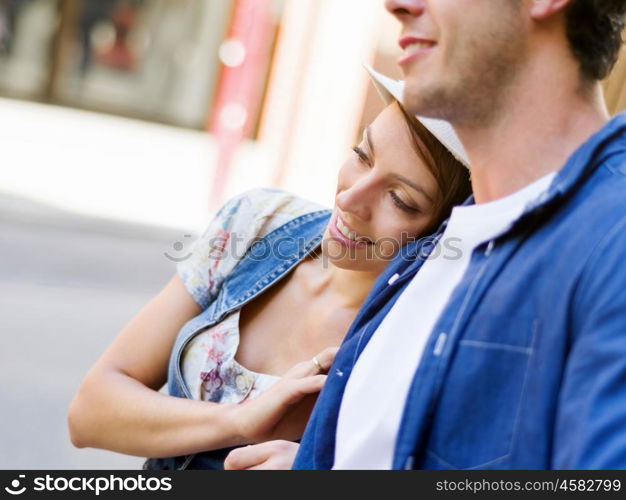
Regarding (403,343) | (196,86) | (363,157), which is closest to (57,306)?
(363,157)

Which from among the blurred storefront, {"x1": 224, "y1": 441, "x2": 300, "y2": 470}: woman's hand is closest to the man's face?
{"x1": 224, "y1": 441, "x2": 300, "y2": 470}: woman's hand

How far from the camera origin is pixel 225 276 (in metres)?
1.86

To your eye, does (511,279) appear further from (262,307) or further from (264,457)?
(262,307)

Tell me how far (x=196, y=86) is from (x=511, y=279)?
11.2 m

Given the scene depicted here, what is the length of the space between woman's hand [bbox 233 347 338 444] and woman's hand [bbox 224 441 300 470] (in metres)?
0.10

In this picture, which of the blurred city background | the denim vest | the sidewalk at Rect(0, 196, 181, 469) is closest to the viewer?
A: the denim vest

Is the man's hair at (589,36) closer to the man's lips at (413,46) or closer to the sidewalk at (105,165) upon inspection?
the man's lips at (413,46)

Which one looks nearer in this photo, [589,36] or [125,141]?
[589,36]

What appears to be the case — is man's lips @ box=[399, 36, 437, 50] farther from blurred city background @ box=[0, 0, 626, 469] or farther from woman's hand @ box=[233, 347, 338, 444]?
woman's hand @ box=[233, 347, 338, 444]

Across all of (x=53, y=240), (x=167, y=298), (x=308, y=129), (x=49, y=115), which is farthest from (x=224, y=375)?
(x=49, y=115)

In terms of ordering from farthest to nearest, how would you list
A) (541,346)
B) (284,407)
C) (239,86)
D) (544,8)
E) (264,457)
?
(239,86)
(284,407)
(264,457)
(544,8)
(541,346)

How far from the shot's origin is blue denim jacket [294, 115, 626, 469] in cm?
90

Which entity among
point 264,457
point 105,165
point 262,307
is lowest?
point 264,457
